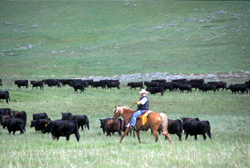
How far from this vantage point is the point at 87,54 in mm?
76438

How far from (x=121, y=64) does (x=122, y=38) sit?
27.1 m

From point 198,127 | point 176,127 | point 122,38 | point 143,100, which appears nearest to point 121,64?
point 122,38

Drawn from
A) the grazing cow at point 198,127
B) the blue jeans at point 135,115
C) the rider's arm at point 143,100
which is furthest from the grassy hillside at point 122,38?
the rider's arm at point 143,100

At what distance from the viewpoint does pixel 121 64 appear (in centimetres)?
6506

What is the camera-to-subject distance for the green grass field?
8.24 metres

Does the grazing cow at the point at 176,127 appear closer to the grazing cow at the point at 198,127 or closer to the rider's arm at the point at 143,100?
the grazing cow at the point at 198,127

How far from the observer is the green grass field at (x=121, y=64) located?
8242mm

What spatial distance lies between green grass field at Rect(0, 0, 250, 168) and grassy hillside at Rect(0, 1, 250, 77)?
0.91 ft

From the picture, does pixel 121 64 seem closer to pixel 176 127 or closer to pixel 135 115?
pixel 176 127

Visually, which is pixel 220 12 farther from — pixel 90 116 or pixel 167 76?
pixel 90 116

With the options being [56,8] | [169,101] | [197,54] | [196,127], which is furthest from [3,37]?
[196,127]

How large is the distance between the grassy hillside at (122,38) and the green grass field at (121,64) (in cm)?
28

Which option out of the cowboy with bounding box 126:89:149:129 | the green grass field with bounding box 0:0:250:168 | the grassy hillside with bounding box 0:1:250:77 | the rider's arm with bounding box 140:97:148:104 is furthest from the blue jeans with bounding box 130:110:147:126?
the grassy hillside with bounding box 0:1:250:77

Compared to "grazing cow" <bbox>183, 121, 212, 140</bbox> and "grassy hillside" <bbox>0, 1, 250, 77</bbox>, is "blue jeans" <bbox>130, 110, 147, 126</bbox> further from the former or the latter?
"grassy hillside" <bbox>0, 1, 250, 77</bbox>
